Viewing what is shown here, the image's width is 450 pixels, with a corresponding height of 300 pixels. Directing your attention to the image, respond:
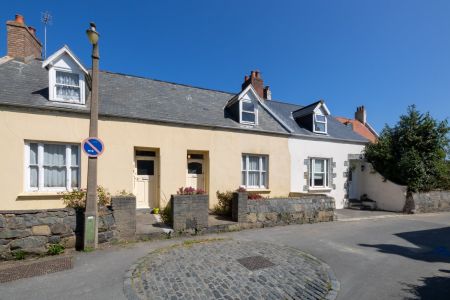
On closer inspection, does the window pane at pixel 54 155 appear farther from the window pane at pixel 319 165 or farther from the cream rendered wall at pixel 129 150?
the window pane at pixel 319 165

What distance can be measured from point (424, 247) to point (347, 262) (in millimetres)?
3294

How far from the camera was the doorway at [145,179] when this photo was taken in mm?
10406

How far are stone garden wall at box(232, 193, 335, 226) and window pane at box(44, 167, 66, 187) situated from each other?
6.56 m

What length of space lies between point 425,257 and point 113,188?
1034 cm

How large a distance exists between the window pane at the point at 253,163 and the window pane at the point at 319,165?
397 centimetres

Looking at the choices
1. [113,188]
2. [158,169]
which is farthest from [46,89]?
[158,169]

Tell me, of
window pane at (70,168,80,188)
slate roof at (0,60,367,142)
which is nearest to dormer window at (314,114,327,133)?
slate roof at (0,60,367,142)

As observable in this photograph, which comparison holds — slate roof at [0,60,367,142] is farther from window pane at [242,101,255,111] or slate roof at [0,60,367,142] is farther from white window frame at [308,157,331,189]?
white window frame at [308,157,331,189]

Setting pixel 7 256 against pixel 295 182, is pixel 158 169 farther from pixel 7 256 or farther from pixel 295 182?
pixel 295 182

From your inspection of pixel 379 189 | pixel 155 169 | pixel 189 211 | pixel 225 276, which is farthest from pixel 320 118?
pixel 225 276

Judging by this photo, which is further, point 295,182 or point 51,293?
point 295,182

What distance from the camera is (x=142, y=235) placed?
290 inches

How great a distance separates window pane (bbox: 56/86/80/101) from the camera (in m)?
9.32

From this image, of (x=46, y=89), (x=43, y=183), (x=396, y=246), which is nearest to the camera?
(x=396, y=246)
